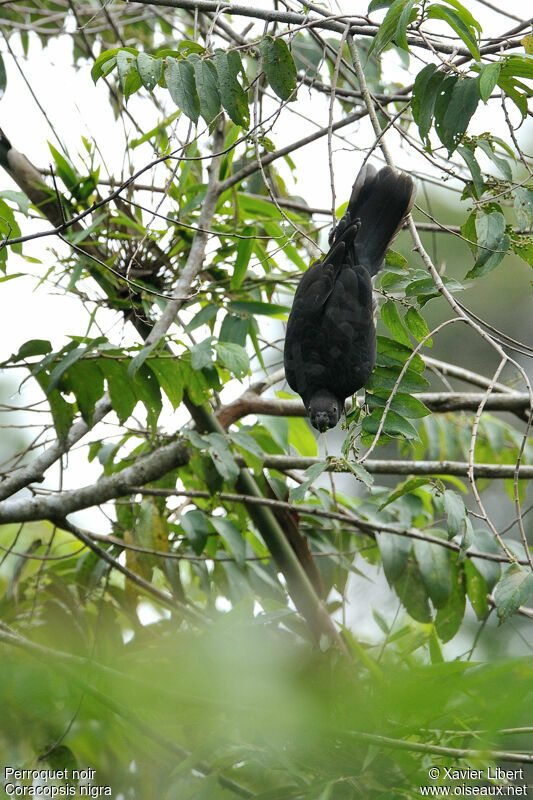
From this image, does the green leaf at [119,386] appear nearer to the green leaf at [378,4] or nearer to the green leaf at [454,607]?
the green leaf at [378,4]

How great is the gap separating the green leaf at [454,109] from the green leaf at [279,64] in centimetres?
42

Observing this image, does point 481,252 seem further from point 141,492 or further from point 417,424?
point 141,492

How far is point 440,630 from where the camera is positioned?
304cm

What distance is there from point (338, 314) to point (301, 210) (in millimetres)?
1269

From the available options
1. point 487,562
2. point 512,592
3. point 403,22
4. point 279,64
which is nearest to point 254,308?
point 279,64

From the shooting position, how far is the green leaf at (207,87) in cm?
196

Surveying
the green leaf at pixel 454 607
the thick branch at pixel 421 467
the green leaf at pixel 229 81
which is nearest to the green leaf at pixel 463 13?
the green leaf at pixel 229 81

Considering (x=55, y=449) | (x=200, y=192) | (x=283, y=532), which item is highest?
(x=200, y=192)

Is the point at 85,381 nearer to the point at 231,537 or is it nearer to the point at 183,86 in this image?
the point at 231,537

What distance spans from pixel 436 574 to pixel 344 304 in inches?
46.9

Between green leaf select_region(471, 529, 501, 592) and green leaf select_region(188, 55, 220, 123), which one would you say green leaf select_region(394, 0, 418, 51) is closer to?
green leaf select_region(188, 55, 220, 123)

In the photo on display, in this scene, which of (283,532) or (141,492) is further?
(283,532)

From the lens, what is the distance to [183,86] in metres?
1.97

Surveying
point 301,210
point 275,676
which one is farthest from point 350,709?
point 301,210
